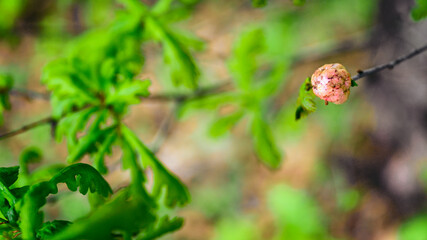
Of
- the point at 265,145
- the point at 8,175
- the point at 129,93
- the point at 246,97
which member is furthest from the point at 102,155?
the point at 246,97

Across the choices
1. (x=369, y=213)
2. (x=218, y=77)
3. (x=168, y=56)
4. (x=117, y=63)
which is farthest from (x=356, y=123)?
(x=117, y=63)

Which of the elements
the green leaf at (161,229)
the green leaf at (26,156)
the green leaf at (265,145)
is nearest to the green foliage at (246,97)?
the green leaf at (265,145)

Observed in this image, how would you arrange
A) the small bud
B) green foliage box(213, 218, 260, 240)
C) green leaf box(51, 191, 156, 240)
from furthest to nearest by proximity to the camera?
1. green foliage box(213, 218, 260, 240)
2. the small bud
3. green leaf box(51, 191, 156, 240)

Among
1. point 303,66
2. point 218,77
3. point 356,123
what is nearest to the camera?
point 356,123

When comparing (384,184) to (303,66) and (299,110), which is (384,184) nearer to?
(303,66)

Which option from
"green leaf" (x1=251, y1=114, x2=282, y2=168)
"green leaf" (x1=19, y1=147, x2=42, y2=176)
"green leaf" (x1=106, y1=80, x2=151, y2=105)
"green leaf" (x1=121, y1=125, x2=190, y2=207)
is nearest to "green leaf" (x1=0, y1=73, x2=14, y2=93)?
"green leaf" (x1=19, y1=147, x2=42, y2=176)

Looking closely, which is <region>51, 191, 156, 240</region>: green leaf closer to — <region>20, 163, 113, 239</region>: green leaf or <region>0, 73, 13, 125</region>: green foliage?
<region>20, 163, 113, 239</region>: green leaf

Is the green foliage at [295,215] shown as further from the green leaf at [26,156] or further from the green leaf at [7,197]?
the green leaf at [7,197]
